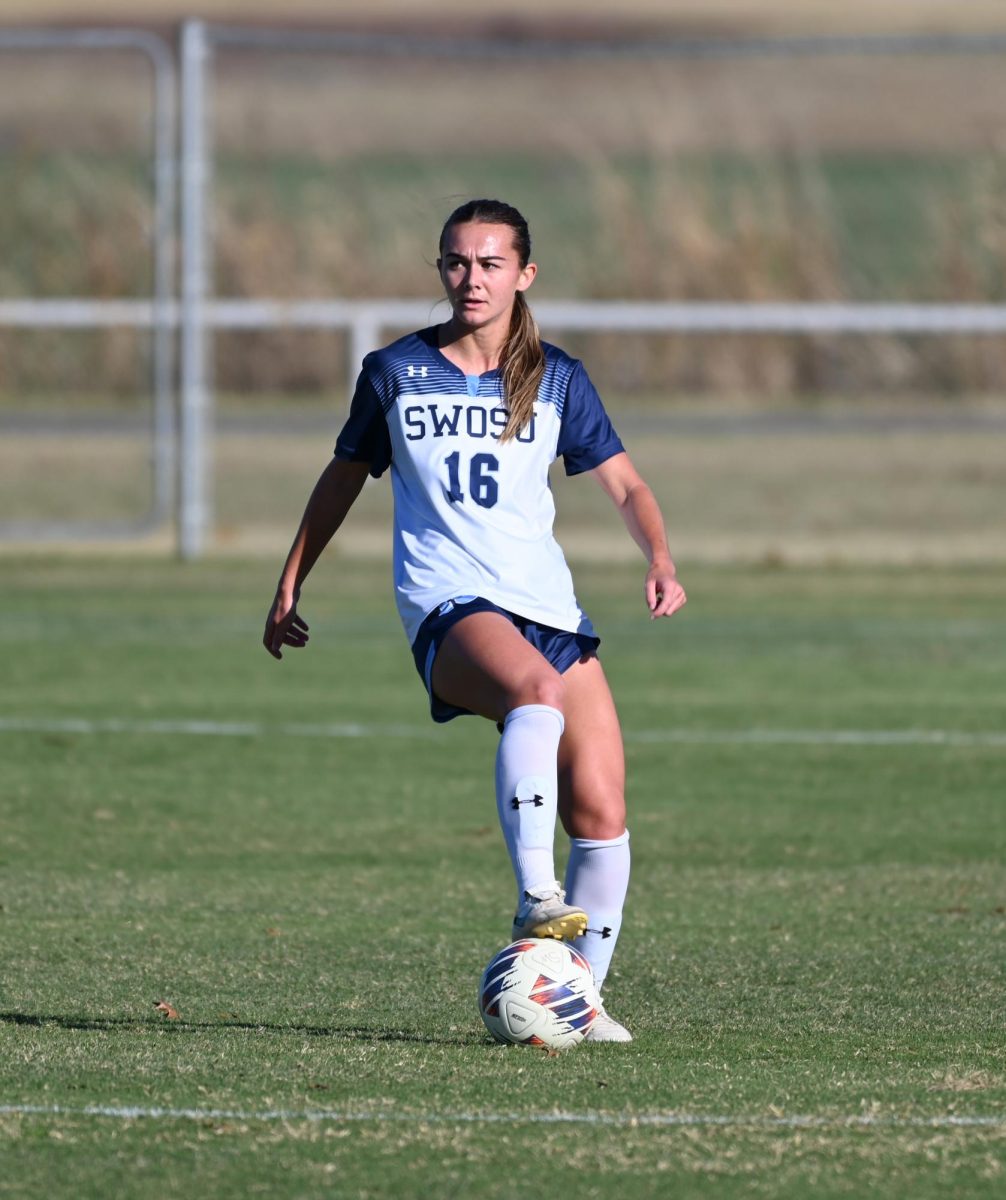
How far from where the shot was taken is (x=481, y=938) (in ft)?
22.3

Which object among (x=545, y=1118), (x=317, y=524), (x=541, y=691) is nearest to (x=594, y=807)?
(x=541, y=691)

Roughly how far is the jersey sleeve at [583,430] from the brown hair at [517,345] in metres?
0.12

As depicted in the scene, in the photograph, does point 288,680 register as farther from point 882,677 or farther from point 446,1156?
point 446,1156

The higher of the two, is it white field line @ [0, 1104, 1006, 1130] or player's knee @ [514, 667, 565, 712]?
player's knee @ [514, 667, 565, 712]

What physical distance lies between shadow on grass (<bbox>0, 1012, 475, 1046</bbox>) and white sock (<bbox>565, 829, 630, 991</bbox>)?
14.3 inches

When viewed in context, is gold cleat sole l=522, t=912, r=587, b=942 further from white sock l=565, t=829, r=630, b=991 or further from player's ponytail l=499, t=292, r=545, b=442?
player's ponytail l=499, t=292, r=545, b=442

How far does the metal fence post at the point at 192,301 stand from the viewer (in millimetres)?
17406

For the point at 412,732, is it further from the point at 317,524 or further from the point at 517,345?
the point at 517,345

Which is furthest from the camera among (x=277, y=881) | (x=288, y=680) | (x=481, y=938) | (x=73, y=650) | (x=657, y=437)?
(x=657, y=437)

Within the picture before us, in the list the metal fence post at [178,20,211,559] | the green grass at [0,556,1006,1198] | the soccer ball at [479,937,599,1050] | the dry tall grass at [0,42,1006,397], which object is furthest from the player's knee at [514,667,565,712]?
the dry tall grass at [0,42,1006,397]

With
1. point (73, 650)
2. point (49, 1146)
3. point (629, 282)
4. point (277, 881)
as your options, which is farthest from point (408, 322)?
point (49, 1146)

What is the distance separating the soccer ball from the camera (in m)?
5.29

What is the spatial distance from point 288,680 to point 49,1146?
25.1ft

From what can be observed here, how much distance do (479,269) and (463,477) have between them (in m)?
0.48
